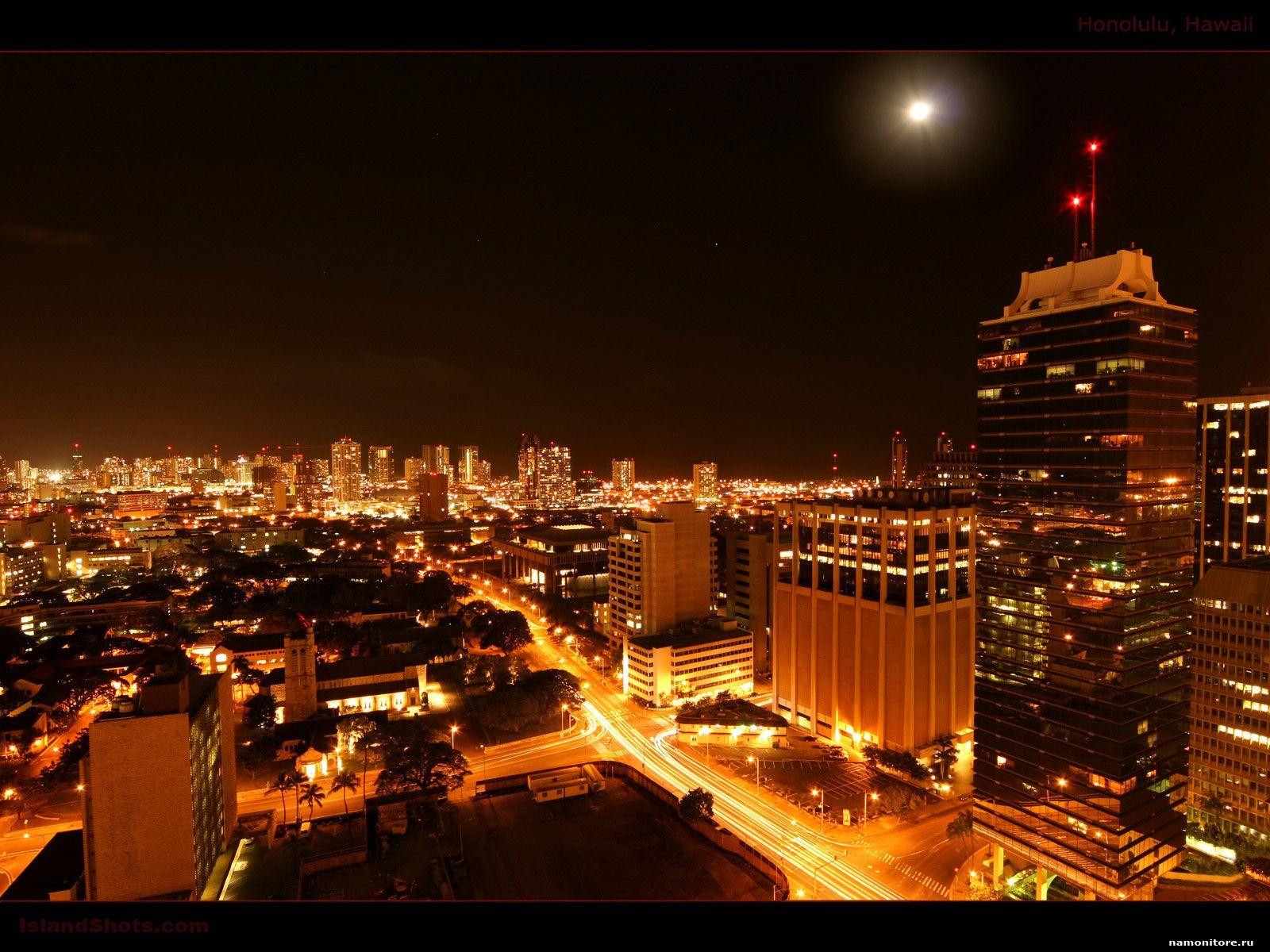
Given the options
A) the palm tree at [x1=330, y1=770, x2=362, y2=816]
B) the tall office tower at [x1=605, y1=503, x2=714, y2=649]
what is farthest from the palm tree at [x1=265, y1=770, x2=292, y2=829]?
the tall office tower at [x1=605, y1=503, x2=714, y2=649]

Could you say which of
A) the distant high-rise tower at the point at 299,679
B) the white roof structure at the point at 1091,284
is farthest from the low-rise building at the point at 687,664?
the white roof structure at the point at 1091,284

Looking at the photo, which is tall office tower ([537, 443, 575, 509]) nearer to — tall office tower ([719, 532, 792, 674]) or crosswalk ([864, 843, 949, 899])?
tall office tower ([719, 532, 792, 674])

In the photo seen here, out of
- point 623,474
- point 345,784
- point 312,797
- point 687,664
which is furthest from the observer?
point 623,474

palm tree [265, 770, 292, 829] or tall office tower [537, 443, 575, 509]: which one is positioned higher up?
tall office tower [537, 443, 575, 509]

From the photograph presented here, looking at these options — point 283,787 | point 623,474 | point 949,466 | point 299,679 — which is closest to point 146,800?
point 283,787

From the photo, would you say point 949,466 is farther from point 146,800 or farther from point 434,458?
point 434,458
